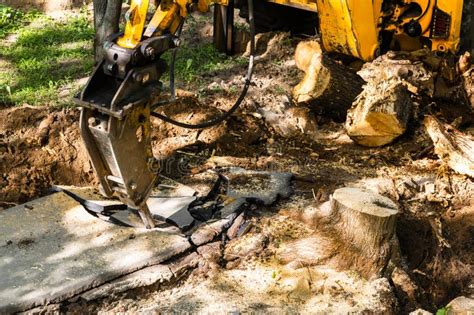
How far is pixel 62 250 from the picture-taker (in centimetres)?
474

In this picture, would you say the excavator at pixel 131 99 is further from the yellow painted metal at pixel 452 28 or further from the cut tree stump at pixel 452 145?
the cut tree stump at pixel 452 145

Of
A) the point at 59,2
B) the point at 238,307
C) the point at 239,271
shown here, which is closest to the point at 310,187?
the point at 239,271

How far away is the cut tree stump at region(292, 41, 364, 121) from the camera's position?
21.5 feet

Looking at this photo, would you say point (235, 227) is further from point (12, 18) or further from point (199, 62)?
point (12, 18)

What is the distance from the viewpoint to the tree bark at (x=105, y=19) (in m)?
7.24

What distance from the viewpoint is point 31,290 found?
4332 millimetres

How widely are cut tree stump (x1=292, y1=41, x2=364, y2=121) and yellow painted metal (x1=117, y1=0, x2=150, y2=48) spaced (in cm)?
276

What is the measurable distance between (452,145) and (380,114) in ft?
2.23

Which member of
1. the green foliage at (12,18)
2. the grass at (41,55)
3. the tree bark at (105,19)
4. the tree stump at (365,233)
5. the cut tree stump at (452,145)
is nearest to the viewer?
the tree stump at (365,233)

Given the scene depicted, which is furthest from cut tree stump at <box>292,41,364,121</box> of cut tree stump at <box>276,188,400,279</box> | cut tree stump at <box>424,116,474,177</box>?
cut tree stump at <box>276,188,400,279</box>

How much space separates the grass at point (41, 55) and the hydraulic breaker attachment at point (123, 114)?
2.81 meters

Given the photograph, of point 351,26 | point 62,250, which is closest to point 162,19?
point 62,250

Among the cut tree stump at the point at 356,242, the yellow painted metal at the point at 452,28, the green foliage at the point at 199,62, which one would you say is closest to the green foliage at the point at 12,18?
the green foliage at the point at 199,62

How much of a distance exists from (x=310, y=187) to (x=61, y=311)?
7.32 feet
